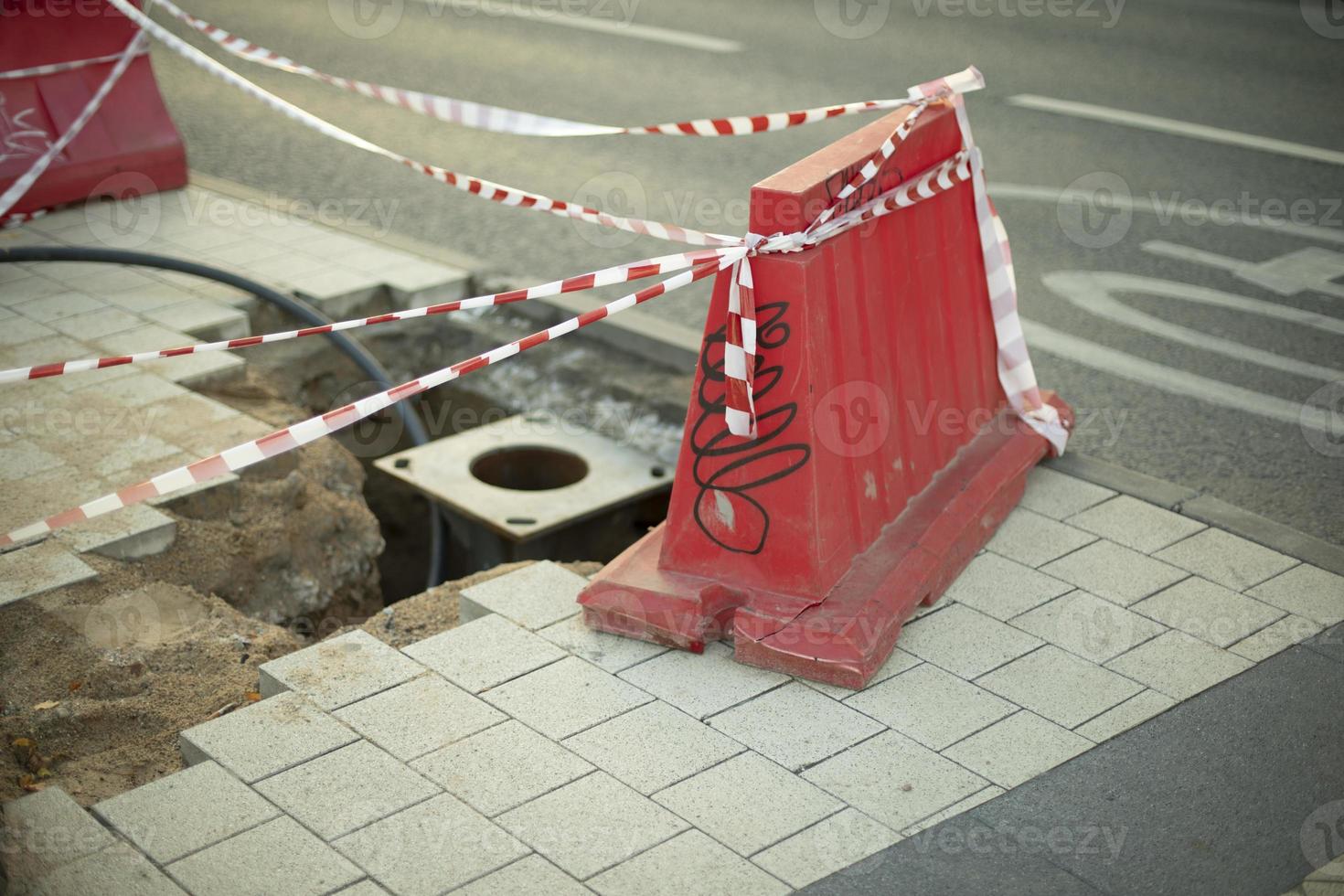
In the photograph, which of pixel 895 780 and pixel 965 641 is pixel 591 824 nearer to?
pixel 895 780

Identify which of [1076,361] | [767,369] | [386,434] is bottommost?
[386,434]

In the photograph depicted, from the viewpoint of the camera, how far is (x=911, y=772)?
3.39 metres

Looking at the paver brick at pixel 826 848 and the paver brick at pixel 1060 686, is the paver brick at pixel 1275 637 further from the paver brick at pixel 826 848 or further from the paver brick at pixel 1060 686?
the paver brick at pixel 826 848

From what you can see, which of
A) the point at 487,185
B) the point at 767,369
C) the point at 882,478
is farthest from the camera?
the point at 487,185

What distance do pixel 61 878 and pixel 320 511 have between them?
2168 mm

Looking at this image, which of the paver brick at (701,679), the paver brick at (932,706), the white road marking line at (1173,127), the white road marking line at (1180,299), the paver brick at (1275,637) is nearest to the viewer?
the paver brick at (932,706)

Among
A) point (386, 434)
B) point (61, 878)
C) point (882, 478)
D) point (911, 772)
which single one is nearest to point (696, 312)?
point (386, 434)

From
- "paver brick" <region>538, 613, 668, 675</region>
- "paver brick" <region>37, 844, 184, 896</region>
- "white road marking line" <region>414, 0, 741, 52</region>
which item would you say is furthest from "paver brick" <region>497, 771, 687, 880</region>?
"white road marking line" <region>414, 0, 741, 52</region>

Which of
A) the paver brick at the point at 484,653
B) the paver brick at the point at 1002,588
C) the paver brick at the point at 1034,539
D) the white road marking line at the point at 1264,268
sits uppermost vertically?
the white road marking line at the point at 1264,268

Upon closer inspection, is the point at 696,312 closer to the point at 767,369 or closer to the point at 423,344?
the point at 423,344

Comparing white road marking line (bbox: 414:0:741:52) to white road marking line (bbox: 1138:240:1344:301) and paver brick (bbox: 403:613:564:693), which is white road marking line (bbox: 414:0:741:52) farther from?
paver brick (bbox: 403:613:564:693)

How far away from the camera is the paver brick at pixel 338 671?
12.0 ft

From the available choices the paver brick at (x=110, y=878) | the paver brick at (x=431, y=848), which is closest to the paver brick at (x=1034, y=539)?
the paver brick at (x=431, y=848)

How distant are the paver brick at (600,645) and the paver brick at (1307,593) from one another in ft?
6.33
